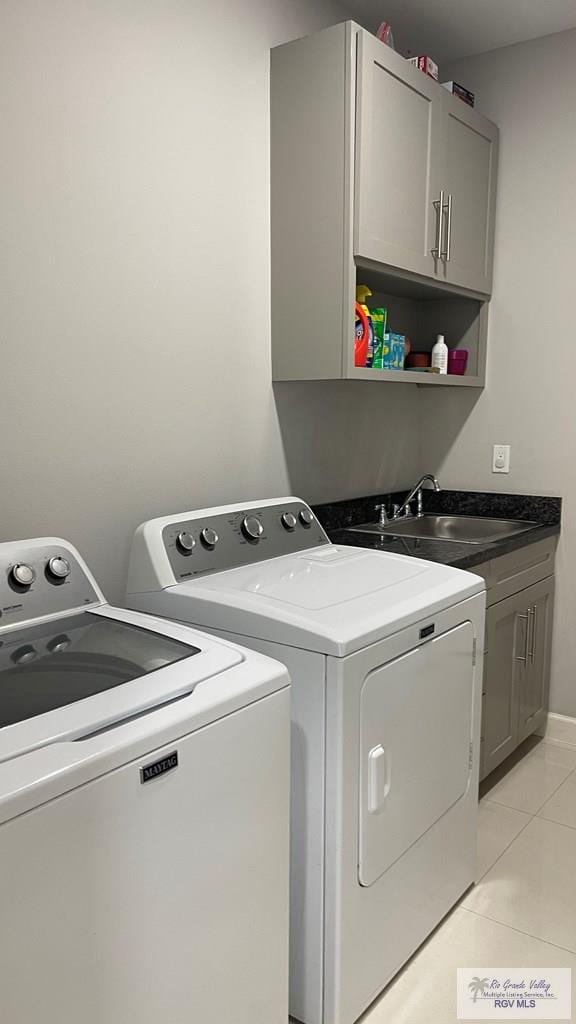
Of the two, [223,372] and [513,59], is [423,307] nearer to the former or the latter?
[513,59]

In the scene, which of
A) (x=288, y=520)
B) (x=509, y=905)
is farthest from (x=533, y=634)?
(x=288, y=520)

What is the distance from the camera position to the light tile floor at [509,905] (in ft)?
5.85

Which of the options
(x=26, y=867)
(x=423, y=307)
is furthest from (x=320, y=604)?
(x=423, y=307)

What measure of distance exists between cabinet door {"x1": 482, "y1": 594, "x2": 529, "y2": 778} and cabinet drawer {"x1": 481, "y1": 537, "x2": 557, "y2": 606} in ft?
0.14

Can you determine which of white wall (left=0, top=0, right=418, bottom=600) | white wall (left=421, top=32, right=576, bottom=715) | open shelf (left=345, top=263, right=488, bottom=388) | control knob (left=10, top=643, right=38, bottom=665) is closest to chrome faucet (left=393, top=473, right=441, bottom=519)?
white wall (left=421, top=32, right=576, bottom=715)

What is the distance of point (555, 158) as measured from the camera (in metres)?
2.79

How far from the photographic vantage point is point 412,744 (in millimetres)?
1744

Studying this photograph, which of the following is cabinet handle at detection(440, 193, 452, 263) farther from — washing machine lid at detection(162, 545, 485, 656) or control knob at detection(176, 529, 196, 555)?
control knob at detection(176, 529, 196, 555)

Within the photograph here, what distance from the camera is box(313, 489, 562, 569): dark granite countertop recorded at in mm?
2334

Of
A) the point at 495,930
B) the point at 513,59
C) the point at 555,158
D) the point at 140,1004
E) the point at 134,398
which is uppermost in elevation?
the point at 513,59

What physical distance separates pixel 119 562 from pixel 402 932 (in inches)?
43.7

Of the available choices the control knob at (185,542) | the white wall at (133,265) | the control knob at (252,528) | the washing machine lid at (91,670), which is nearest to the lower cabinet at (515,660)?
the control knob at (252,528)

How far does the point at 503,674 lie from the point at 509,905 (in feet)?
2.45

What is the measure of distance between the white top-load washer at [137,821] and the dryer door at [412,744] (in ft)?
0.91
